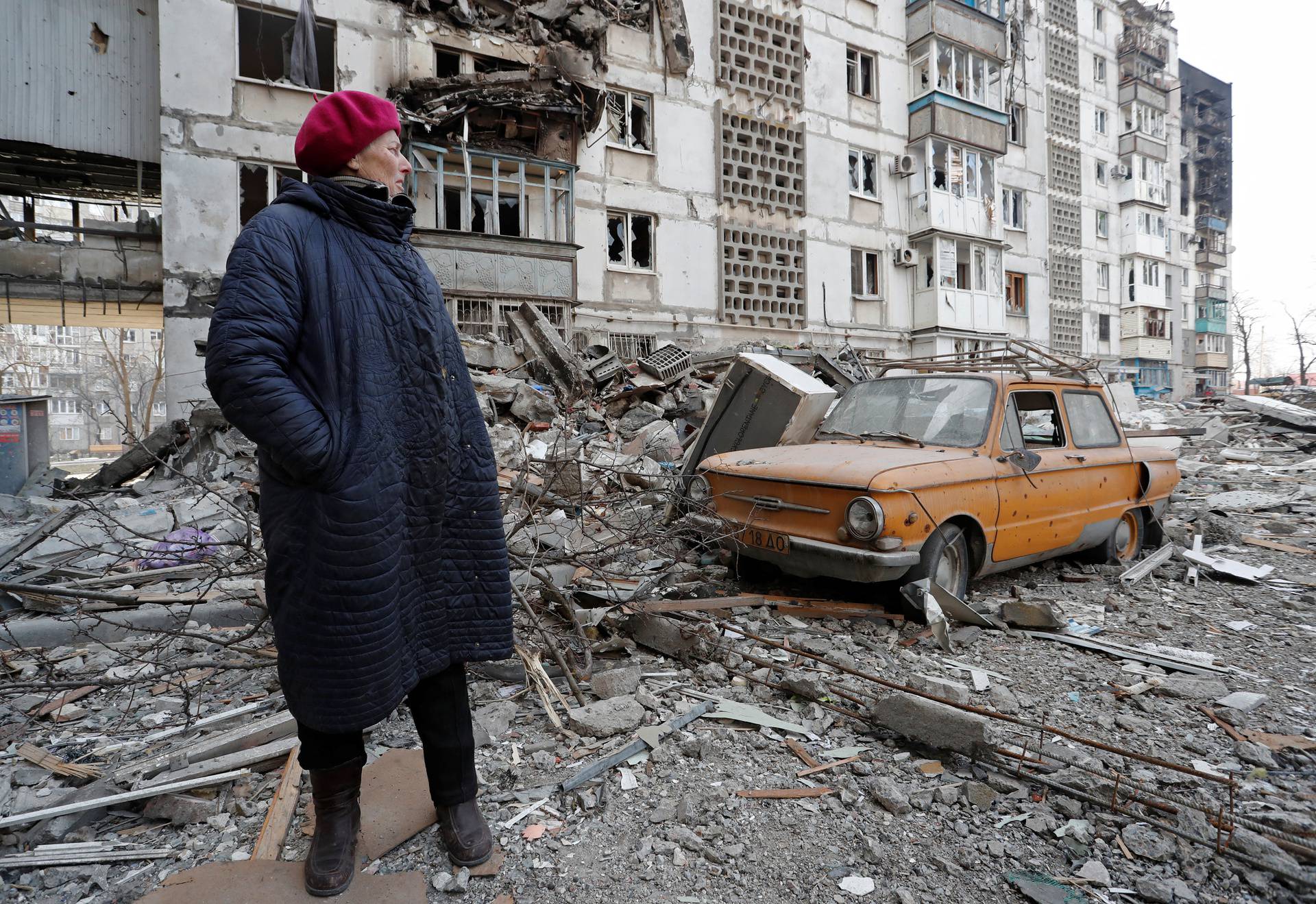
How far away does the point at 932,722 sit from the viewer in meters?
2.78

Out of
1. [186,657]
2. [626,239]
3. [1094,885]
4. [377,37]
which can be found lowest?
[1094,885]

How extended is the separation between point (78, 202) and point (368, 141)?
1699 cm

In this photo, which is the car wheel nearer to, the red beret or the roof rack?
the roof rack

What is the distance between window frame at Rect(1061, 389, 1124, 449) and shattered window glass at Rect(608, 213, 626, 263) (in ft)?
38.7

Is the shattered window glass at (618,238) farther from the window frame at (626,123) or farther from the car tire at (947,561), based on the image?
the car tire at (947,561)

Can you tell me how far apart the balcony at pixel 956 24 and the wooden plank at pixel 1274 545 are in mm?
17995

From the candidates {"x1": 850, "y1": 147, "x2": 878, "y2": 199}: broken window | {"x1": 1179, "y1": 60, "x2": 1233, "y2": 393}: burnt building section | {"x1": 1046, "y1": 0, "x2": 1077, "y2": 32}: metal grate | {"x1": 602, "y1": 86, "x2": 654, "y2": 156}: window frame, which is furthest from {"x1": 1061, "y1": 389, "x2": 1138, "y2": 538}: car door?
Answer: {"x1": 1179, "y1": 60, "x2": 1233, "y2": 393}: burnt building section

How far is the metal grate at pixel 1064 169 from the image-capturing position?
1014 inches

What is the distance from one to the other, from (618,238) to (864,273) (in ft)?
25.6

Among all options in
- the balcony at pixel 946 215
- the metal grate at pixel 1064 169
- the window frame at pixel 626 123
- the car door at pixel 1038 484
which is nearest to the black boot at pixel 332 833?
the car door at pixel 1038 484

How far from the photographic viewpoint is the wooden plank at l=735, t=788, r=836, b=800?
253cm

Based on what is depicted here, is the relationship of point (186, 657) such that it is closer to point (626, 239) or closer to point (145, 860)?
point (145, 860)

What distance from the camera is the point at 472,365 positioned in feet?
39.5

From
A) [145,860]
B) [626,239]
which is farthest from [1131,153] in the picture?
[145,860]
